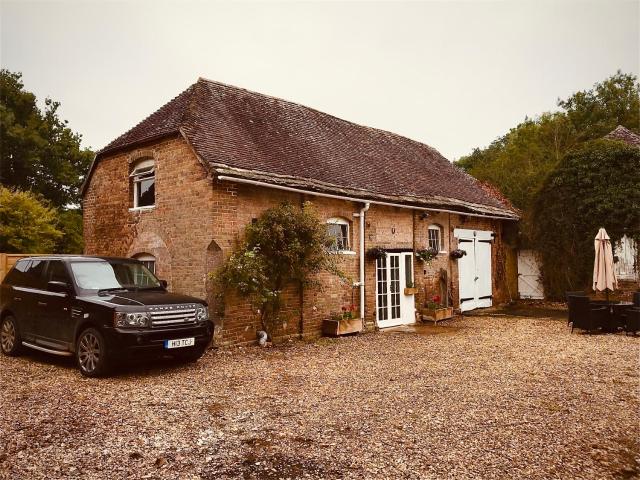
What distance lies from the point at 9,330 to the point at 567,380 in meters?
9.86

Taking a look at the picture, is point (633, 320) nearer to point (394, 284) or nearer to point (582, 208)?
point (394, 284)

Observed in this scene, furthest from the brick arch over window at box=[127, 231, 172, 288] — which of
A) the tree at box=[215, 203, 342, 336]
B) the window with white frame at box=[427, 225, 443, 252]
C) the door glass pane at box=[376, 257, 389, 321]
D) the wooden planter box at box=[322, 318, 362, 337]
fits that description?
the window with white frame at box=[427, 225, 443, 252]

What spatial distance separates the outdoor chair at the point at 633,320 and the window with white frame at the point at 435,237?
5.63 metres

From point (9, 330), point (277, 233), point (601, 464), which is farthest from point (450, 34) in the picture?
point (9, 330)

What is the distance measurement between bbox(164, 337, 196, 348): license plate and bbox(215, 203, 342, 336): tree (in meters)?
1.89

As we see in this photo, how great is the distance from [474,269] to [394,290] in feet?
16.8

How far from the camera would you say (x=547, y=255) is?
17.2 metres

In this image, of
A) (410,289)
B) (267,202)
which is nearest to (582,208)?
(410,289)

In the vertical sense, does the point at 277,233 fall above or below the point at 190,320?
above

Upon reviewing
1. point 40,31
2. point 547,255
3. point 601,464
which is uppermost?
point 40,31

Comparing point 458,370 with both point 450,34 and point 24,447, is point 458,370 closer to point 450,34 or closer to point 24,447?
point 24,447

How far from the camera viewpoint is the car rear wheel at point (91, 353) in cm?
659

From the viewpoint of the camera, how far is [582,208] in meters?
16.0

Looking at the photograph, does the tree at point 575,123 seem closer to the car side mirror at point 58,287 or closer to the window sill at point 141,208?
the window sill at point 141,208
